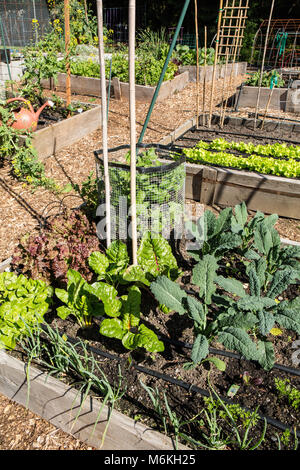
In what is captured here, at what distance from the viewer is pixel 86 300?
7.14 feet

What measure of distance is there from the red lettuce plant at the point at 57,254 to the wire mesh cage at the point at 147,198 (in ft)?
0.86

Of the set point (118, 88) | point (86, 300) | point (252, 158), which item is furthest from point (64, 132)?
point (86, 300)

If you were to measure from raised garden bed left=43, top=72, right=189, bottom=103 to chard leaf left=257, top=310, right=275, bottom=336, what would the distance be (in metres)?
6.23

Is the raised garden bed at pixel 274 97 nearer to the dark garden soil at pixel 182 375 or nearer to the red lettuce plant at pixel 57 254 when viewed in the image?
the red lettuce plant at pixel 57 254

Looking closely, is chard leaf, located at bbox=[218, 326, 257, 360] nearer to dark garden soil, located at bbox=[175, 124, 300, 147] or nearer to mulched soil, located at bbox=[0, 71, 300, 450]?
mulched soil, located at bbox=[0, 71, 300, 450]

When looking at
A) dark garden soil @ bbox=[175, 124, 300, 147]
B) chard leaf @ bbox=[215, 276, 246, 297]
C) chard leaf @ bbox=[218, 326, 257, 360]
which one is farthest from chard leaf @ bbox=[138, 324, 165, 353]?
dark garden soil @ bbox=[175, 124, 300, 147]

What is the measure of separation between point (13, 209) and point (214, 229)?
232 cm

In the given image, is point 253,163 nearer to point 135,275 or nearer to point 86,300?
point 135,275

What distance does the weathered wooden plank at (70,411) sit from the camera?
65.3 inches

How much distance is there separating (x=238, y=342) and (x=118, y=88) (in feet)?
22.1

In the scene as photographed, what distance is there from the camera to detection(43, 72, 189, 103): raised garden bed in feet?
23.7

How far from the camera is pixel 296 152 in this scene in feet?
14.2

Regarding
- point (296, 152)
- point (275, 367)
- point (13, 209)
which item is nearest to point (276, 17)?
point (296, 152)
